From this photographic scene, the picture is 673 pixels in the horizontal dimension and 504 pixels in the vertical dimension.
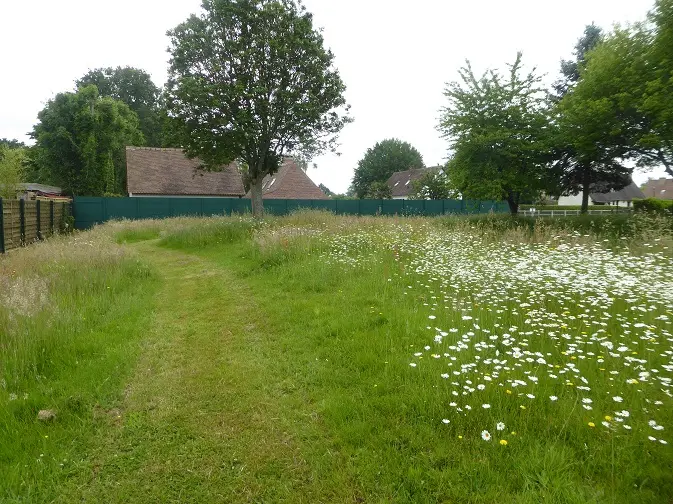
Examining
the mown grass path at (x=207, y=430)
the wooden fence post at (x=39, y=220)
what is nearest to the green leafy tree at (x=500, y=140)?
the mown grass path at (x=207, y=430)

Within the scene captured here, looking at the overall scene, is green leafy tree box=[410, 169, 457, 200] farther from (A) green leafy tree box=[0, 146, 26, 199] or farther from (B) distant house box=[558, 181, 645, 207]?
(A) green leafy tree box=[0, 146, 26, 199]

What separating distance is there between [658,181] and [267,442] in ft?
334

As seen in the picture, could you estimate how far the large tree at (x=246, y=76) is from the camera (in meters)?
15.6

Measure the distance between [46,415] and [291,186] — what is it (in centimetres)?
3763

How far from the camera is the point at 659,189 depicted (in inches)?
2896

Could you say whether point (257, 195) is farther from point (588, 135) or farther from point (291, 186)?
point (291, 186)

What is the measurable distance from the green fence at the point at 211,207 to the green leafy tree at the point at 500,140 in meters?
5.73

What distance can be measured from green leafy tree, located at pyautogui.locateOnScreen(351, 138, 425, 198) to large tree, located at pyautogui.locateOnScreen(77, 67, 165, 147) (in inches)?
1131

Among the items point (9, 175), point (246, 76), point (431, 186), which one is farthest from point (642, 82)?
point (9, 175)

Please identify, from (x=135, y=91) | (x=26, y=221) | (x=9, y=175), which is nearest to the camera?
(x=26, y=221)

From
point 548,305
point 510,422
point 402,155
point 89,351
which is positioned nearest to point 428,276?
point 548,305

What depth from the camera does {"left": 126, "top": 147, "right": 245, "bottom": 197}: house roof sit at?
3238 cm

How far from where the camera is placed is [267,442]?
3020 mm

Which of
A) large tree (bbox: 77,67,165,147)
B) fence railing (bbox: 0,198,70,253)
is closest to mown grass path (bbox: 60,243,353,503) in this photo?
fence railing (bbox: 0,198,70,253)
